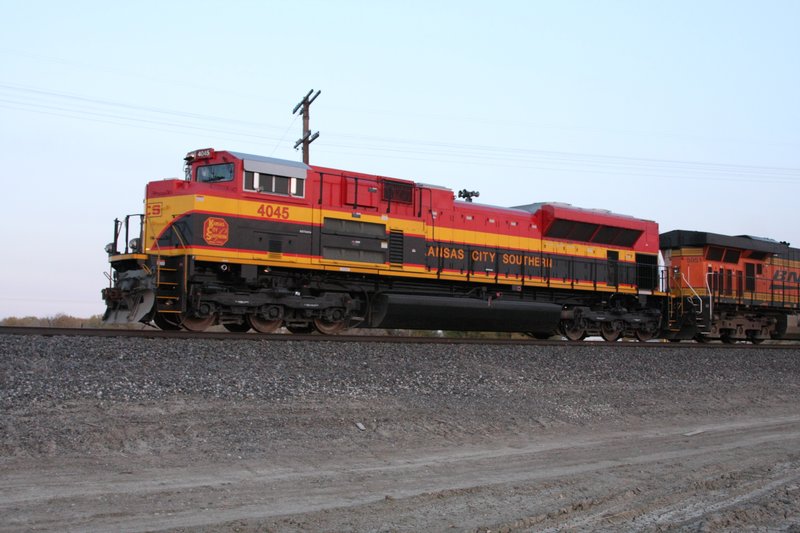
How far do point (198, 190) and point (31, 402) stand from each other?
6.60 meters

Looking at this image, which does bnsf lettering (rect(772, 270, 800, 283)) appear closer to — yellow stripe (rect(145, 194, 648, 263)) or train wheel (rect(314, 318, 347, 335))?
yellow stripe (rect(145, 194, 648, 263))

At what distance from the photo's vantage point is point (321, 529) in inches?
201

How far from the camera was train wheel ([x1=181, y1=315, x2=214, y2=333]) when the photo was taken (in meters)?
13.5

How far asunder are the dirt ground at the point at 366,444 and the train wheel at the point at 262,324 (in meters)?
2.44

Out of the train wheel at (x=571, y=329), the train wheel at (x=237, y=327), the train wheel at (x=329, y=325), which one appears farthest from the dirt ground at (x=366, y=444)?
the train wheel at (x=571, y=329)

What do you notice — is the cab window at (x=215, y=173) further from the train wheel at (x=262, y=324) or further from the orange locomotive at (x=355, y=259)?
the train wheel at (x=262, y=324)

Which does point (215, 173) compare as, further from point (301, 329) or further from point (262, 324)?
point (301, 329)

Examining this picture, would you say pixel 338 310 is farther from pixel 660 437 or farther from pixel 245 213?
pixel 660 437

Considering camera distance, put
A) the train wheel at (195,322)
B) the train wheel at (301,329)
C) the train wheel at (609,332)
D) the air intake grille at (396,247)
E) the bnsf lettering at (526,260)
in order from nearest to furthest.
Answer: the train wheel at (195,322), the train wheel at (301,329), the air intake grille at (396,247), the bnsf lettering at (526,260), the train wheel at (609,332)

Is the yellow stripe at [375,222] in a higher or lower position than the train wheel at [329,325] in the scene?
higher

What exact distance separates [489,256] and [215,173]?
22.3 ft

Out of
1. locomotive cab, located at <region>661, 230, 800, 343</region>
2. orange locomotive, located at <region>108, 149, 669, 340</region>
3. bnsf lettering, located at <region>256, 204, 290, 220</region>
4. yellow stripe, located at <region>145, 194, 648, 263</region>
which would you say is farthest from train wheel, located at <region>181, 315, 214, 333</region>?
locomotive cab, located at <region>661, 230, 800, 343</region>

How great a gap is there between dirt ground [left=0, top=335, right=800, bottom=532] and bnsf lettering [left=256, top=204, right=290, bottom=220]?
11.0ft

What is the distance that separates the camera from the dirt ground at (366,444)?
557cm
